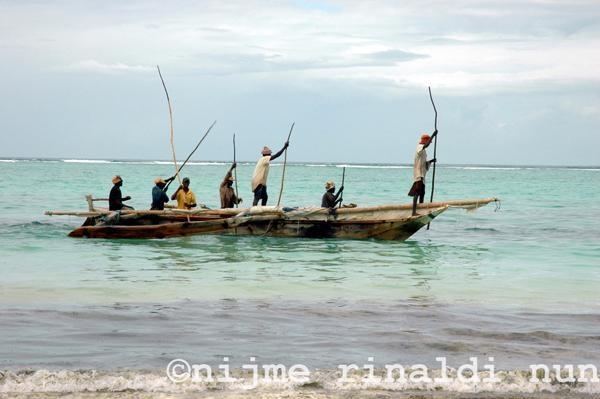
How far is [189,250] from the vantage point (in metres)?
14.8

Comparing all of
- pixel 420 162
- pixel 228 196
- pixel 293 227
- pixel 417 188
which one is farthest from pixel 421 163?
pixel 228 196

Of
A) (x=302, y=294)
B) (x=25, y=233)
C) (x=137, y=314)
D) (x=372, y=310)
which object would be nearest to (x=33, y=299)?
(x=137, y=314)

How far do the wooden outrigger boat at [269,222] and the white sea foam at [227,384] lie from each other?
980cm

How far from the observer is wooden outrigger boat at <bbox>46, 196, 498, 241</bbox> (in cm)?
1545

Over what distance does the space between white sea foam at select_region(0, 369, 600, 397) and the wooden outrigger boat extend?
980 cm

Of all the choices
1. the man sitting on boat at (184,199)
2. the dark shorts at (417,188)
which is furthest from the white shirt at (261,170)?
the dark shorts at (417,188)

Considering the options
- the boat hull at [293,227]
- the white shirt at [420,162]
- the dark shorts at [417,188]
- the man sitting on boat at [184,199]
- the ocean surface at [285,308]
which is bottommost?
the ocean surface at [285,308]

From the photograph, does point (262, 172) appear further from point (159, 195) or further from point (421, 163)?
point (421, 163)

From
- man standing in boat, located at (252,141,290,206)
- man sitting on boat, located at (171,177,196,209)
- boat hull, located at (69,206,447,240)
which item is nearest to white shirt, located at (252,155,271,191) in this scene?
man standing in boat, located at (252,141,290,206)

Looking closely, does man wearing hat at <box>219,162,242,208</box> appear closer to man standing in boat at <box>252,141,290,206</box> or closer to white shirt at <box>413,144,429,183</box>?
man standing in boat at <box>252,141,290,206</box>

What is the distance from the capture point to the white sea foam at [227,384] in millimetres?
5371

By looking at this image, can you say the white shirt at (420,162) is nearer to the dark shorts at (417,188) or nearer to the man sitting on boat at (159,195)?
the dark shorts at (417,188)

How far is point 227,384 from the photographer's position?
5512 mm

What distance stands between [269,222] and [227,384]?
10176mm
